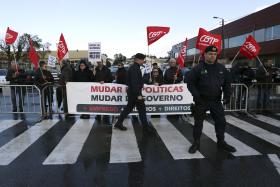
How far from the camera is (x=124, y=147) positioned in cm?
549

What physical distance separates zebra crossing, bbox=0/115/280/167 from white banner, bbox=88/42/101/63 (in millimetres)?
2209

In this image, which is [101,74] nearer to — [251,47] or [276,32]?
[251,47]

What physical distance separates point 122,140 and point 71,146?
1.14 meters

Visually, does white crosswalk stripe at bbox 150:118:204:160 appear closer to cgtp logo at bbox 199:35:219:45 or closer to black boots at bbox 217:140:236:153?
black boots at bbox 217:140:236:153

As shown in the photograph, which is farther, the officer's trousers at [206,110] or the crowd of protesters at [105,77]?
the crowd of protesters at [105,77]

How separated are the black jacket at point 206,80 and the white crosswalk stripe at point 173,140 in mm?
1080

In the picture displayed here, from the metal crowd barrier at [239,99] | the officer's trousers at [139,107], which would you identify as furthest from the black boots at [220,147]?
the metal crowd barrier at [239,99]

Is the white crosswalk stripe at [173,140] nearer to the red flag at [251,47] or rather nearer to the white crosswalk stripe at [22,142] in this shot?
the white crosswalk stripe at [22,142]

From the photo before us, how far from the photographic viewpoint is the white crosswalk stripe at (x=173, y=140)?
16.4 ft

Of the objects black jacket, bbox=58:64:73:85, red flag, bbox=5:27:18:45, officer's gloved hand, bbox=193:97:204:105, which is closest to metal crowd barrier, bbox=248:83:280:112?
officer's gloved hand, bbox=193:97:204:105

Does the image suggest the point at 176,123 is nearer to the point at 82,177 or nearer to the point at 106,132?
the point at 106,132

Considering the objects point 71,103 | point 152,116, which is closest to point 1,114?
point 71,103

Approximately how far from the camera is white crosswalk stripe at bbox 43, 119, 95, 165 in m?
4.77

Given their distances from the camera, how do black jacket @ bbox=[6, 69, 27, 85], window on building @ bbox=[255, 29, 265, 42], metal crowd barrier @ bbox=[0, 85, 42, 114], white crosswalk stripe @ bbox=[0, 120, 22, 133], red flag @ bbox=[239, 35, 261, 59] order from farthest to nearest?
window on building @ bbox=[255, 29, 265, 42], black jacket @ bbox=[6, 69, 27, 85], red flag @ bbox=[239, 35, 261, 59], metal crowd barrier @ bbox=[0, 85, 42, 114], white crosswalk stripe @ bbox=[0, 120, 22, 133]
